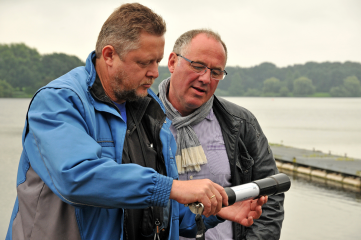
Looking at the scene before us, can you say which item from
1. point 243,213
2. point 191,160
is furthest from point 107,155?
point 191,160

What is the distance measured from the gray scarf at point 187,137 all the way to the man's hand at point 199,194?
Result: 1.34 m

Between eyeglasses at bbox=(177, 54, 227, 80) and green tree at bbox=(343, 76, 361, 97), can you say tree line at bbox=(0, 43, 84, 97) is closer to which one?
eyeglasses at bbox=(177, 54, 227, 80)

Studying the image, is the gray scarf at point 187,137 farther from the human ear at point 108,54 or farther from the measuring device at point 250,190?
the human ear at point 108,54

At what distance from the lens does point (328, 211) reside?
1797 cm

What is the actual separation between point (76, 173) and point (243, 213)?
128 centimetres

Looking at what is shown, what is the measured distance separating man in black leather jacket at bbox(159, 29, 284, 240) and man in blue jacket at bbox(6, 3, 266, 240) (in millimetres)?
878

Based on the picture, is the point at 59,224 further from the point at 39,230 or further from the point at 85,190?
the point at 85,190

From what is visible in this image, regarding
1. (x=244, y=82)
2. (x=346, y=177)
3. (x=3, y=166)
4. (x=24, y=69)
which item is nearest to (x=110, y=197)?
(x=346, y=177)

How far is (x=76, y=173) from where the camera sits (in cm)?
152

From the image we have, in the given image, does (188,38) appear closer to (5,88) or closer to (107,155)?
(107,155)

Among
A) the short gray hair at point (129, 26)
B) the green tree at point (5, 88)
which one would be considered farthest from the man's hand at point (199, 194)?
the green tree at point (5, 88)

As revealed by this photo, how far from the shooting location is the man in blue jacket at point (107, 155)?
156 centimetres

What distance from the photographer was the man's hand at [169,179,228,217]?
1681 millimetres

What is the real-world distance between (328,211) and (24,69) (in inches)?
2622
